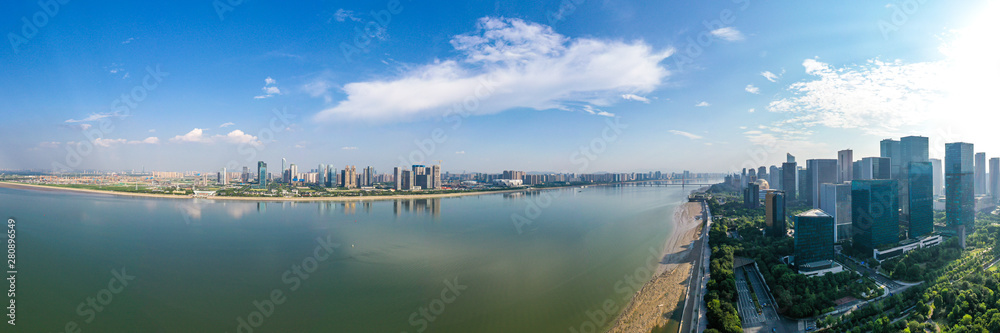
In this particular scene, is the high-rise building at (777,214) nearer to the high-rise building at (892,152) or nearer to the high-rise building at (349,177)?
the high-rise building at (892,152)

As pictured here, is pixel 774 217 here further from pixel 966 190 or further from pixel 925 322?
pixel 966 190

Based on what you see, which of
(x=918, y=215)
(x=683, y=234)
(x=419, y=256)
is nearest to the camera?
(x=419, y=256)

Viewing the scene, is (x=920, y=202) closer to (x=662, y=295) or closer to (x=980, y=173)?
(x=662, y=295)


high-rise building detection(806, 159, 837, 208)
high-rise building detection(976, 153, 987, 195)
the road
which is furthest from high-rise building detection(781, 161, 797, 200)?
the road

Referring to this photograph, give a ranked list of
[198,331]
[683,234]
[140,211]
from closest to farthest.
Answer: [198,331], [683,234], [140,211]

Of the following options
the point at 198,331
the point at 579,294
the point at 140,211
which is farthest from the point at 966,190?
the point at 140,211

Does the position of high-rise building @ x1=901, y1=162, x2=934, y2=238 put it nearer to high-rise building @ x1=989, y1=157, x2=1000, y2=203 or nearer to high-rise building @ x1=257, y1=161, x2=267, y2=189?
high-rise building @ x1=989, y1=157, x2=1000, y2=203

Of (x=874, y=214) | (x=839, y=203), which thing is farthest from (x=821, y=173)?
(x=874, y=214)
